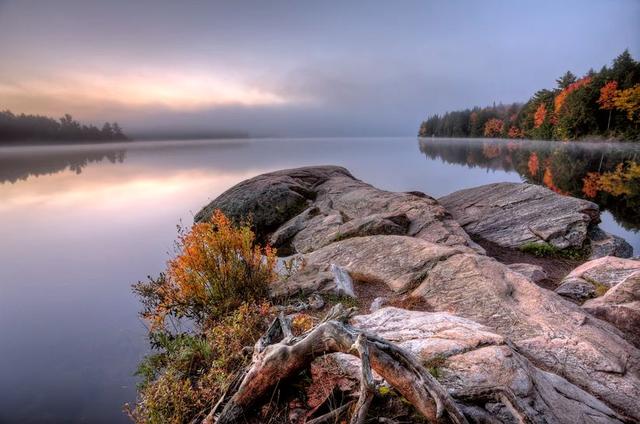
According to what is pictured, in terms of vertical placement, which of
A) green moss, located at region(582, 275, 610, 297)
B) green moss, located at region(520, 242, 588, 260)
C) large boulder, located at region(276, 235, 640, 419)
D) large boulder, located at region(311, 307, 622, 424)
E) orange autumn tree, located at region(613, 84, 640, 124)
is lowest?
green moss, located at region(520, 242, 588, 260)

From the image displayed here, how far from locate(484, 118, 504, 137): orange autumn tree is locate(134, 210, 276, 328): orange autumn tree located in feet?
518

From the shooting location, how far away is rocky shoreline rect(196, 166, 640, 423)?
4246 mm

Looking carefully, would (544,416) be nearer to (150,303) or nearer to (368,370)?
(368,370)

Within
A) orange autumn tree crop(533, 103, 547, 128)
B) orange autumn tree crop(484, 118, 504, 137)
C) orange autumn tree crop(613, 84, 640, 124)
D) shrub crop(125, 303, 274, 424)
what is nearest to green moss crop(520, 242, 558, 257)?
shrub crop(125, 303, 274, 424)

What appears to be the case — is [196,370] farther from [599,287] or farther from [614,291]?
[599,287]

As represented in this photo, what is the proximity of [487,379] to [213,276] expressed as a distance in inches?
255

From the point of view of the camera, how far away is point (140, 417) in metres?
5.28

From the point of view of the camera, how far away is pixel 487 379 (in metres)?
4.01

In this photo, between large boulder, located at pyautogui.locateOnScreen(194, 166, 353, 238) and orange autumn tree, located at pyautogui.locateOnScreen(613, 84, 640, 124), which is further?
orange autumn tree, located at pyautogui.locateOnScreen(613, 84, 640, 124)

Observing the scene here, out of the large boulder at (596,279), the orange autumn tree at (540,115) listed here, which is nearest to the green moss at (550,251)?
the large boulder at (596,279)

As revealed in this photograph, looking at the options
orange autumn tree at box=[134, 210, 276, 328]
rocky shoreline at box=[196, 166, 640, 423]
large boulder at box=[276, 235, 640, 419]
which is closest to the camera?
rocky shoreline at box=[196, 166, 640, 423]

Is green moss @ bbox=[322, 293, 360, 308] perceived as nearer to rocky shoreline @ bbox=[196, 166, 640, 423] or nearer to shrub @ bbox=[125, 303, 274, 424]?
rocky shoreline @ bbox=[196, 166, 640, 423]

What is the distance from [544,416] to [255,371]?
3314 mm

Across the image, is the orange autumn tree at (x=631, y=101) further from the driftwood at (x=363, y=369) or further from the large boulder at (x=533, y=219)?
the driftwood at (x=363, y=369)
